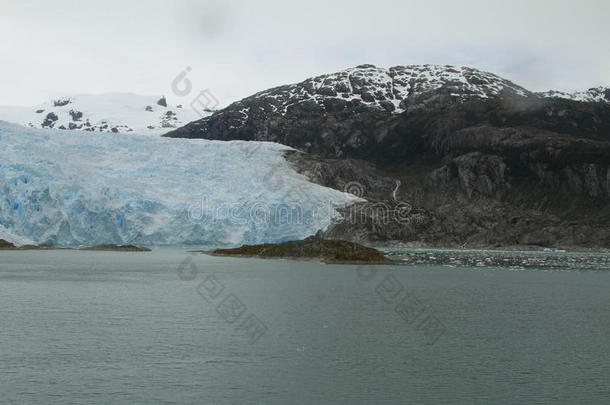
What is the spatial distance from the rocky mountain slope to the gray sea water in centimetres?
5628

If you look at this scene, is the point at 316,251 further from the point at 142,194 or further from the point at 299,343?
the point at 299,343

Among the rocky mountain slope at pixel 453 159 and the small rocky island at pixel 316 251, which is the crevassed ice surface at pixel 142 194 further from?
the rocky mountain slope at pixel 453 159

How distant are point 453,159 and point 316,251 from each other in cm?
8290

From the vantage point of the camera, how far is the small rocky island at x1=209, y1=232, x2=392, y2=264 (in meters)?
71.3

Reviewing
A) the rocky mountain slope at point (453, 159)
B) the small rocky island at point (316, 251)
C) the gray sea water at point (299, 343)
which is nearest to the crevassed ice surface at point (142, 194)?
the small rocky island at point (316, 251)

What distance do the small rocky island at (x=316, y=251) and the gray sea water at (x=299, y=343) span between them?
25.7 metres

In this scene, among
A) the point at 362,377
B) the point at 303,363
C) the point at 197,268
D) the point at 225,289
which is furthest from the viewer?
the point at 197,268

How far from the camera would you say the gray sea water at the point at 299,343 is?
56.2ft

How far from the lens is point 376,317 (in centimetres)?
3011

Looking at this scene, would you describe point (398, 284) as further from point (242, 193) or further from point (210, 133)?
point (210, 133)

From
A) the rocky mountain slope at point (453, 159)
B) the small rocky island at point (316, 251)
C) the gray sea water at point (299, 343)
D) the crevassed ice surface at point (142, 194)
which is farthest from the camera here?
the rocky mountain slope at point (453, 159)

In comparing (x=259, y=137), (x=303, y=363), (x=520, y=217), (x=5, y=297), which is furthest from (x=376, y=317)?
(x=259, y=137)

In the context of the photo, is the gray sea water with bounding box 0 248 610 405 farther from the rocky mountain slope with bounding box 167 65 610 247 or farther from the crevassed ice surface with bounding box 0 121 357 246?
the rocky mountain slope with bounding box 167 65 610 247

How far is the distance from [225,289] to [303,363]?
822 inches
